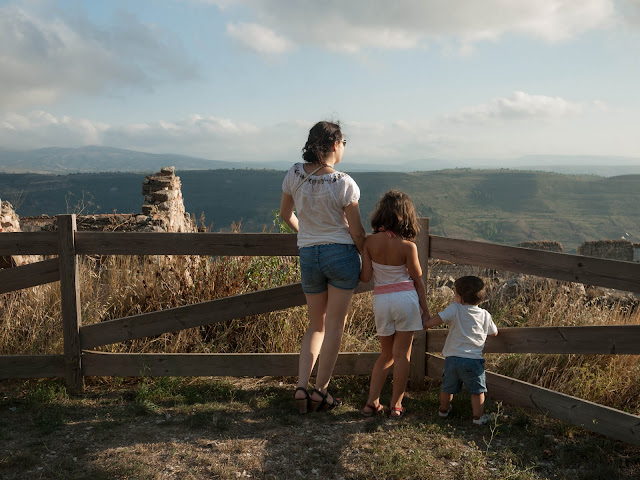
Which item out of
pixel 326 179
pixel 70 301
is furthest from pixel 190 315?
pixel 326 179

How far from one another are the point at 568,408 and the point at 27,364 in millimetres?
4260

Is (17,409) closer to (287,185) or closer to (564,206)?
(287,185)

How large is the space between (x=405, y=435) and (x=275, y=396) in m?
1.21

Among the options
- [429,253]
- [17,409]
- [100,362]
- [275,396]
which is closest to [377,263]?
[429,253]

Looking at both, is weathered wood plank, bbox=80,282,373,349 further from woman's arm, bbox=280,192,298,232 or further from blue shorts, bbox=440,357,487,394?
blue shorts, bbox=440,357,487,394

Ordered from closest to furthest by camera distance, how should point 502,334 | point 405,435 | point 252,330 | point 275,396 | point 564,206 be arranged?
1. point 405,435
2. point 502,334
3. point 275,396
4. point 252,330
5. point 564,206

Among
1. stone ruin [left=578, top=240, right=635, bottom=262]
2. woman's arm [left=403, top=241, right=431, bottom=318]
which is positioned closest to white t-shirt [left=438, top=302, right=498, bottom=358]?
woman's arm [left=403, top=241, right=431, bottom=318]

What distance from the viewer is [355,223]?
12.3ft

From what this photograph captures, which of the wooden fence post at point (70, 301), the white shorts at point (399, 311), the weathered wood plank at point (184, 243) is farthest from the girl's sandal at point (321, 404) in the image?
the wooden fence post at point (70, 301)

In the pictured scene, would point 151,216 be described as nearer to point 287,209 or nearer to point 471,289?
point 287,209

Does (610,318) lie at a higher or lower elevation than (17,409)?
higher

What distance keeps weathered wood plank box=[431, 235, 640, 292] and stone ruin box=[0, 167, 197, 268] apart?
25.9ft

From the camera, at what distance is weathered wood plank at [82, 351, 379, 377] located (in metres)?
4.50

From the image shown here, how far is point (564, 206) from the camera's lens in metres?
124
